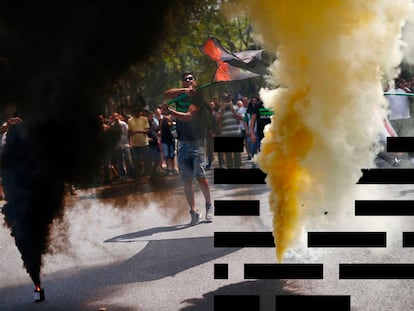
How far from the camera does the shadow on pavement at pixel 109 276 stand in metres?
5.72

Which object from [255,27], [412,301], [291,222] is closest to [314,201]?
[291,222]

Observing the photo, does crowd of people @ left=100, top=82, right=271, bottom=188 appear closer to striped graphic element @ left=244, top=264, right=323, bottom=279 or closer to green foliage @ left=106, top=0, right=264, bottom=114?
green foliage @ left=106, top=0, right=264, bottom=114

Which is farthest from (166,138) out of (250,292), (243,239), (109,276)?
(250,292)

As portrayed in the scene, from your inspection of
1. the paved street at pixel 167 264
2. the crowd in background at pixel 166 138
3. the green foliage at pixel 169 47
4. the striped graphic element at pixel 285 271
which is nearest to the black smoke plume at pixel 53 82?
the green foliage at pixel 169 47

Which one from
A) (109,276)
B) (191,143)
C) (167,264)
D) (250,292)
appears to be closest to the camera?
(250,292)

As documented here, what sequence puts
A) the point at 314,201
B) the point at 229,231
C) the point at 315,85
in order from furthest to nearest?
the point at 229,231
the point at 314,201
the point at 315,85

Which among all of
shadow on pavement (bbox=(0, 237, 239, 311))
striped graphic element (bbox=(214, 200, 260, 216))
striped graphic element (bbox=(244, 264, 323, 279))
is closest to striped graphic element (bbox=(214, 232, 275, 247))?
shadow on pavement (bbox=(0, 237, 239, 311))

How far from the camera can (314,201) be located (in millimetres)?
5395

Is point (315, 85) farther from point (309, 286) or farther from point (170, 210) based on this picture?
point (170, 210)

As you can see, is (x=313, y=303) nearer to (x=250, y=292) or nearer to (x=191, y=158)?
(x=250, y=292)

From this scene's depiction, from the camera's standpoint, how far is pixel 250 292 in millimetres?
5609

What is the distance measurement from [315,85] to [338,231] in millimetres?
2477

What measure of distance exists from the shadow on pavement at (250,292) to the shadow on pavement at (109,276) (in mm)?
501

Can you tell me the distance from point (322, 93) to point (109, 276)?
8.87ft
